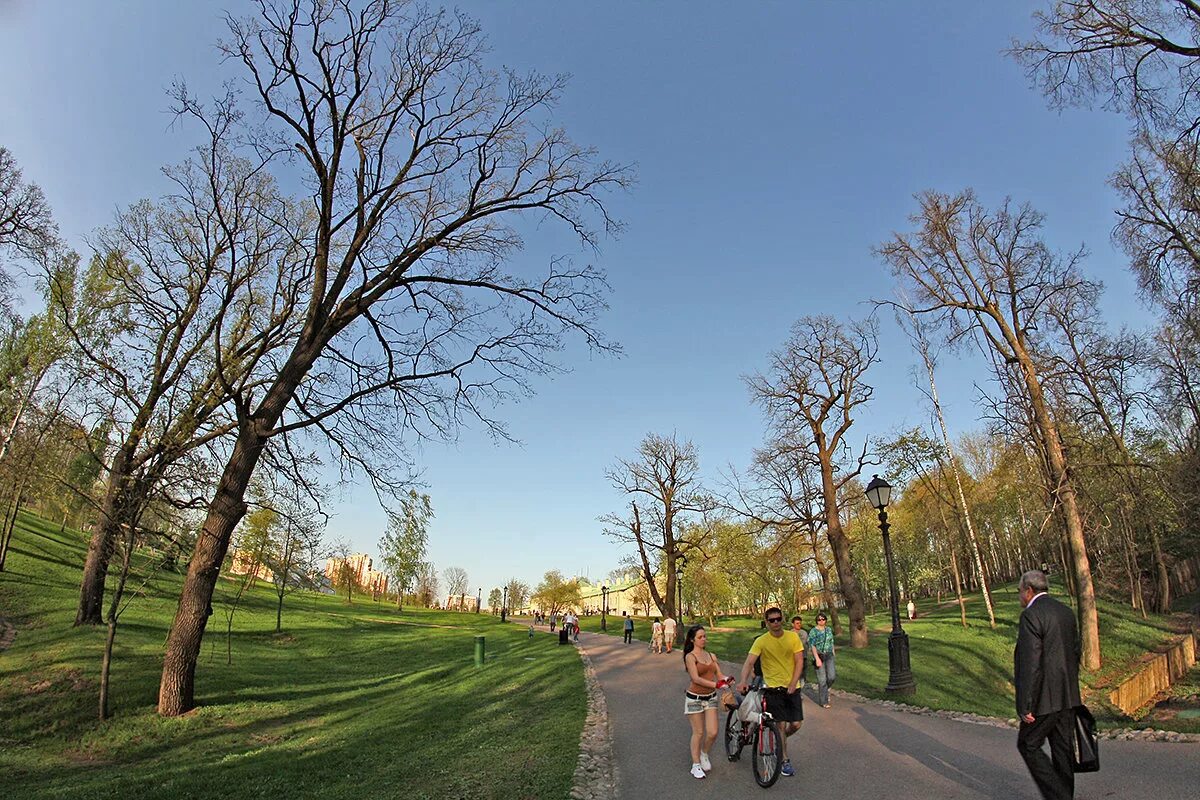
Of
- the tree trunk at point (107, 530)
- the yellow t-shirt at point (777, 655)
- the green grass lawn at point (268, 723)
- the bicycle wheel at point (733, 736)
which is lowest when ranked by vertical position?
the green grass lawn at point (268, 723)

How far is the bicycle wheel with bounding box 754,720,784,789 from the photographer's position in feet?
20.4

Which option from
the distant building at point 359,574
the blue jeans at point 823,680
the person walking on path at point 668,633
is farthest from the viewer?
the distant building at point 359,574

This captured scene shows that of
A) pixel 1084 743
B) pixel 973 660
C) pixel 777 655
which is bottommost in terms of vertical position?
pixel 973 660

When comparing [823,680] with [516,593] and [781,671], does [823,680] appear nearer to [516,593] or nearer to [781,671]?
[781,671]

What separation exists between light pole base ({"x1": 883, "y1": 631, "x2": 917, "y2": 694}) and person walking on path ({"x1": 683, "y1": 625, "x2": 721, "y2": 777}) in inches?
273

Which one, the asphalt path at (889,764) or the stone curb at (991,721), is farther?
the stone curb at (991,721)

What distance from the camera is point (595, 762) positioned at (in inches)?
287

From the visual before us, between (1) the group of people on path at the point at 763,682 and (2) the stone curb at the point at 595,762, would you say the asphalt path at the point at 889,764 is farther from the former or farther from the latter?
(1) the group of people on path at the point at 763,682

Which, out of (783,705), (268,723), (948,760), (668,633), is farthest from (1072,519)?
(268,723)

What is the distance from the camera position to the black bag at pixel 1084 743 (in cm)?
469

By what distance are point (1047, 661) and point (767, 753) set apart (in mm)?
2769

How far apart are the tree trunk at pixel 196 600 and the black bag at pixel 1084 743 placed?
12359 millimetres

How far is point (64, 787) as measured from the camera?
7938mm

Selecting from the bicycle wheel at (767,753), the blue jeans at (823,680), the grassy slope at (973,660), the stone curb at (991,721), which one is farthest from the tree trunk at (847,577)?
the bicycle wheel at (767,753)
